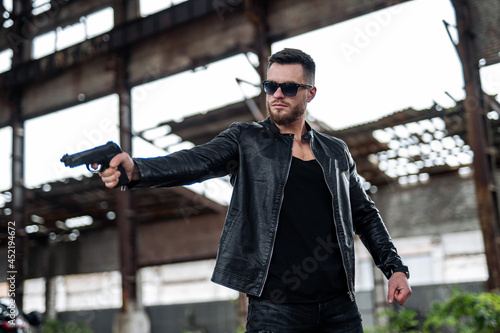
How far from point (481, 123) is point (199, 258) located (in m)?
8.72

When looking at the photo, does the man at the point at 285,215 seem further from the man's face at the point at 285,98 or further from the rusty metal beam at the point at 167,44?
the rusty metal beam at the point at 167,44

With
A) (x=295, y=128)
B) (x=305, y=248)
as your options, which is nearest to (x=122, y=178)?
(x=305, y=248)

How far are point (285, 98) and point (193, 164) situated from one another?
495 mm

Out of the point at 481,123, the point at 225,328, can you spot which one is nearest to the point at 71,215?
the point at 225,328

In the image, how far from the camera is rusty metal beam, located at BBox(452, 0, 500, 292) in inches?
382

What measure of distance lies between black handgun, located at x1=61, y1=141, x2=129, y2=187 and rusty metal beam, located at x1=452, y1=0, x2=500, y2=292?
30.2 ft

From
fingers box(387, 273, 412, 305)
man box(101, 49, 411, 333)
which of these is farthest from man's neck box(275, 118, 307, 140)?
fingers box(387, 273, 412, 305)

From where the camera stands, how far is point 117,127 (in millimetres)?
14273

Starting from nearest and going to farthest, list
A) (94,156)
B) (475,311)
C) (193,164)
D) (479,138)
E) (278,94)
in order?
(94,156) < (193,164) < (278,94) < (475,311) < (479,138)

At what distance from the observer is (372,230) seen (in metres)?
2.37

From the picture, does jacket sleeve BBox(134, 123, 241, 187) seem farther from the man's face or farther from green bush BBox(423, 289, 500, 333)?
green bush BBox(423, 289, 500, 333)

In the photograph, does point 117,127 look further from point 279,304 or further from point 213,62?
point 279,304

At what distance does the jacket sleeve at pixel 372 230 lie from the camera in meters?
2.27

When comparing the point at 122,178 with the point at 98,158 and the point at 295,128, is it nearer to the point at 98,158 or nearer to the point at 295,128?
the point at 98,158
